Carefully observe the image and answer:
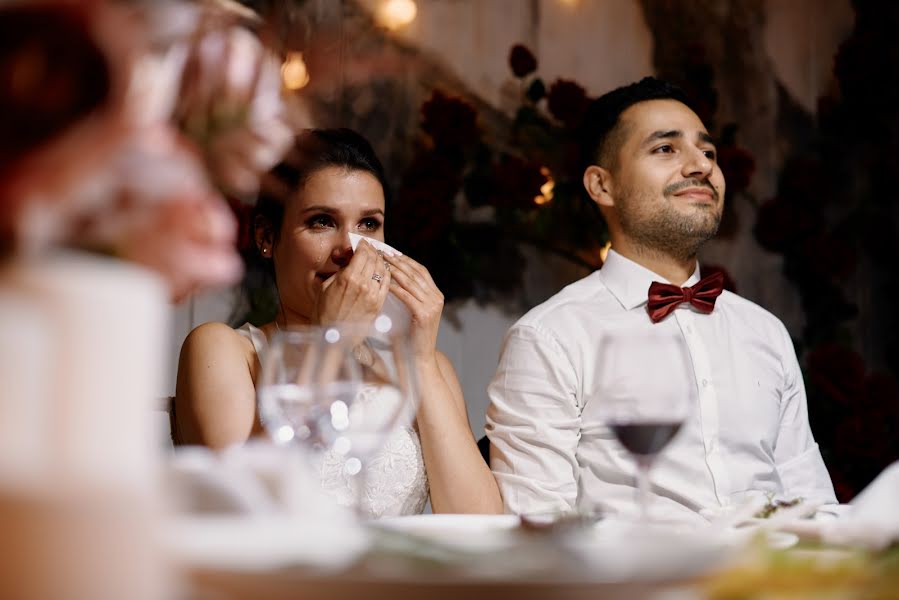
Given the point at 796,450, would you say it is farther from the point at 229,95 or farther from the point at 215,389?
the point at 229,95

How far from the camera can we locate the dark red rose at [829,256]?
3.13 m

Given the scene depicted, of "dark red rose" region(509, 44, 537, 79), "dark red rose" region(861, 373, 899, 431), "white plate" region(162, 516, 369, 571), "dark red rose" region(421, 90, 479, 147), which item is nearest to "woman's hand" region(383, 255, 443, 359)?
"dark red rose" region(421, 90, 479, 147)

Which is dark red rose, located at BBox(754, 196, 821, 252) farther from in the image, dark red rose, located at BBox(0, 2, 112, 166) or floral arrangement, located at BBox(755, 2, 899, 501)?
dark red rose, located at BBox(0, 2, 112, 166)

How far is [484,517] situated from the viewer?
861 mm

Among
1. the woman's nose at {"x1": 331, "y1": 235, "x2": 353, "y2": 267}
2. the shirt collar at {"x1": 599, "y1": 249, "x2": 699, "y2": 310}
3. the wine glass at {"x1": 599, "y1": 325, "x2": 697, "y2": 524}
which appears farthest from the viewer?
the shirt collar at {"x1": 599, "y1": 249, "x2": 699, "y2": 310}

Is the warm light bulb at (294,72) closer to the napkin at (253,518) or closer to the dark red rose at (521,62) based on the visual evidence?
the napkin at (253,518)

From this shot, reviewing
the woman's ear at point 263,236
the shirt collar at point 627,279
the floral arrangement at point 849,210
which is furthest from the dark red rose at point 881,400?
the woman's ear at point 263,236

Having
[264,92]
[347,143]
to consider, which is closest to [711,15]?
[347,143]

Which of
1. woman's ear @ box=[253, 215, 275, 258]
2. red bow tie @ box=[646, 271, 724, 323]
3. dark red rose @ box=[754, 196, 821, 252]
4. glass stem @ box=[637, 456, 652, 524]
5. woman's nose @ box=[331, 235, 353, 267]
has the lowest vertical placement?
glass stem @ box=[637, 456, 652, 524]

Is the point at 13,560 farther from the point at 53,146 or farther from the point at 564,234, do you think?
the point at 564,234

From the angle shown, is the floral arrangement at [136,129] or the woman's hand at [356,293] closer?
the floral arrangement at [136,129]

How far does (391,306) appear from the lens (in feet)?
6.49

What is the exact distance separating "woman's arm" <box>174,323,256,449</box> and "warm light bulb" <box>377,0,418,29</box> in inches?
55.8

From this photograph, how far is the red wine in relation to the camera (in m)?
0.75
